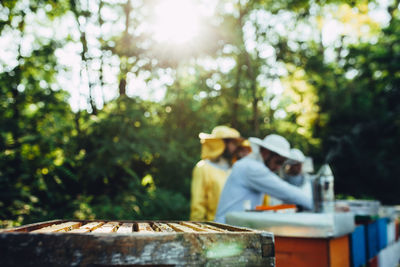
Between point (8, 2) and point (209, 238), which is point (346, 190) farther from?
point (209, 238)

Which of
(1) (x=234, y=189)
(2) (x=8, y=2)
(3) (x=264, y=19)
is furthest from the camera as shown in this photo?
(3) (x=264, y=19)

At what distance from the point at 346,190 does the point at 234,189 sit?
8.78 meters

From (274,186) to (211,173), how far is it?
1.32 m

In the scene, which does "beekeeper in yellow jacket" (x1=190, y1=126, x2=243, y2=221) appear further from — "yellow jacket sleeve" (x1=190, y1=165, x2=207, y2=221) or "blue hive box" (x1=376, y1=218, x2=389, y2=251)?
"blue hive box" (x1=376, y1=218, x2=389, y2=251)

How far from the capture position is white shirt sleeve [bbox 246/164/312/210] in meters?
3.12

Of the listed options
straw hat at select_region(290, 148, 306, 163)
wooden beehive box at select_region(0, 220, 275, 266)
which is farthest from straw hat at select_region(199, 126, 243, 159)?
wooden beehive box at select_region(0, 220, 275, 266)

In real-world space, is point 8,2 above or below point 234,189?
above

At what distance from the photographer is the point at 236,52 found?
10117 millimetres

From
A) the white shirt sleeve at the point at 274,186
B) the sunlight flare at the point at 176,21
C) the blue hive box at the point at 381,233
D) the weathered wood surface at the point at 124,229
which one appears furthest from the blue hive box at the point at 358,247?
the sunlight flare at the point at 176,21

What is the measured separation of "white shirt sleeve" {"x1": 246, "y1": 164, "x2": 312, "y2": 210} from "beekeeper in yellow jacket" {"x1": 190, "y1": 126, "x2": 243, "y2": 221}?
116cm

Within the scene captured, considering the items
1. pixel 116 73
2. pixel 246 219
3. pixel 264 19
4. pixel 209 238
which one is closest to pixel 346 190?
pixel 264 19

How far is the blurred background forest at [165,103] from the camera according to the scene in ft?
19.4

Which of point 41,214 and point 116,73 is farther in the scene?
point 116,73

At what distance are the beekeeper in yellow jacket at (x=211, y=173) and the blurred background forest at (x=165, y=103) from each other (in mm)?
2124
